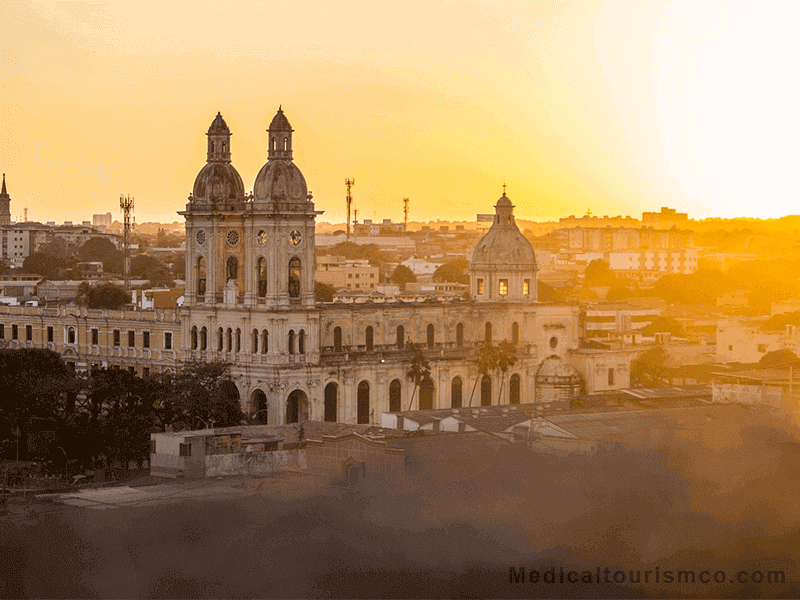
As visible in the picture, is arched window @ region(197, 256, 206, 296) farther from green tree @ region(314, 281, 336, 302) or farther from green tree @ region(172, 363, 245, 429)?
green tree @ region(314, 281, 336, 302)

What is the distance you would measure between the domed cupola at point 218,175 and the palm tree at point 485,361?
19342mm

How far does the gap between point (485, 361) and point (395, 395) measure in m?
7.60

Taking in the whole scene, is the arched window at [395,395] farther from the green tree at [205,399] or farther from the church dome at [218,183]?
the church dome at [218,183]

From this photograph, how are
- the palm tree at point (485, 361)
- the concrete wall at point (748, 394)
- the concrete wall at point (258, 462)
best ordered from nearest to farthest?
the concrete wall at point (258, 462) → the concrete wall at point (748, 394) → the palm tree at point (485, 361)

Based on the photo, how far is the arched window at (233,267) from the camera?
393 ft

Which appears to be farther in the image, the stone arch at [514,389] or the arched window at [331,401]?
the stone arch at [514,389]

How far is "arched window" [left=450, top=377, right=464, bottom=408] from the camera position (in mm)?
124625

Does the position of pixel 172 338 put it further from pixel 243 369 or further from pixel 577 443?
pixel 577 443

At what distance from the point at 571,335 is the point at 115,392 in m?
40.6

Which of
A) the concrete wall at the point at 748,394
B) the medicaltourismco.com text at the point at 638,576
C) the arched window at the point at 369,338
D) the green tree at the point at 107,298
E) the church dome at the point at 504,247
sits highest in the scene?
the church dome at the point at 504,247

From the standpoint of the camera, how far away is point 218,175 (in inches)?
4751

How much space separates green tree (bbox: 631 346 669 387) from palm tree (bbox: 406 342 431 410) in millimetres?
22800

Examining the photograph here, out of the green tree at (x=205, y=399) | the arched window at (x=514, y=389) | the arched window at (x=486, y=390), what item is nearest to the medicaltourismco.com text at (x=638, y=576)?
the green tree at (x=205, y=399)

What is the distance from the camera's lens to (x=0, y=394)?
107 metres
